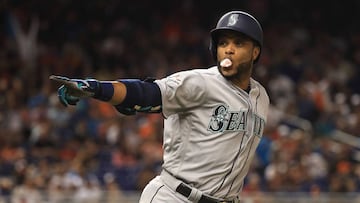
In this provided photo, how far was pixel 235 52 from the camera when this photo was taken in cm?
385

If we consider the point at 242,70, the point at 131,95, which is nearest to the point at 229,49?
the point at 242,70

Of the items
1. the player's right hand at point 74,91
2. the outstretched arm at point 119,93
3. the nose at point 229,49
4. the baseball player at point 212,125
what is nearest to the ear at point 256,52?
the baseball player at point 212,125

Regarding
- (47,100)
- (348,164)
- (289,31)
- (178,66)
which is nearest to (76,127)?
(47,100)

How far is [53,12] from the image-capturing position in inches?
527

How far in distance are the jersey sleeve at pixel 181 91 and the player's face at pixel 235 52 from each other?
148 mm

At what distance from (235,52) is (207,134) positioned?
39 cm

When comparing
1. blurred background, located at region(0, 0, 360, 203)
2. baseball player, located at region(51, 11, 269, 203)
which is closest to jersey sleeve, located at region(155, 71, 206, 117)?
baseball player, located at region(51, 11, 269, 203)

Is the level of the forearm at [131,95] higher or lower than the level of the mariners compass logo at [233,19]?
lower

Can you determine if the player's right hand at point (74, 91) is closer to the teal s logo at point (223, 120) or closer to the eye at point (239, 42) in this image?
the teal s logo at point (223, 120)

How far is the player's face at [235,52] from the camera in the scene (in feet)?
12.7

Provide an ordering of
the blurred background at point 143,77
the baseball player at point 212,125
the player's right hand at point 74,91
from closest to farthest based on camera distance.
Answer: the player's right hand at point 74,91 < the baseball player at point 212,125 < the blurred background at point 143,77

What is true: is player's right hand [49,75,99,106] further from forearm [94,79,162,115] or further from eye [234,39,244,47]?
eye [234,39,244,47]

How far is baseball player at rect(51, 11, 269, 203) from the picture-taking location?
3.81 metres

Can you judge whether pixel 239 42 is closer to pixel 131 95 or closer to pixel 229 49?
pixel 229 49
